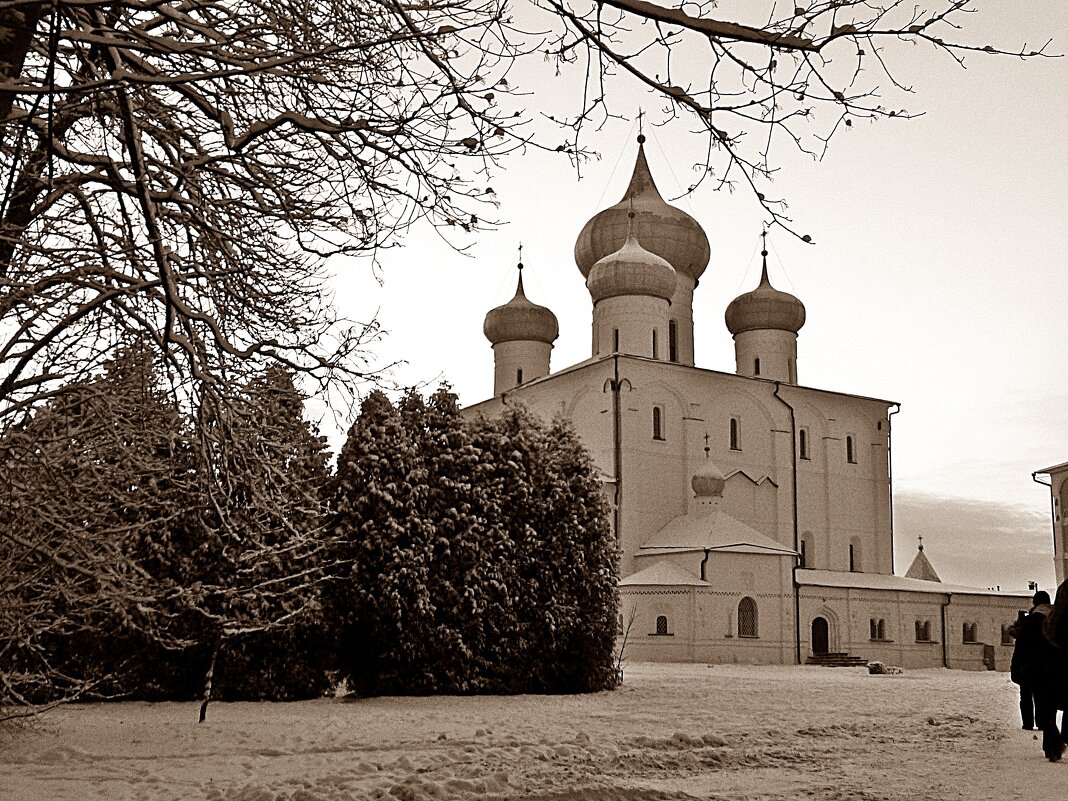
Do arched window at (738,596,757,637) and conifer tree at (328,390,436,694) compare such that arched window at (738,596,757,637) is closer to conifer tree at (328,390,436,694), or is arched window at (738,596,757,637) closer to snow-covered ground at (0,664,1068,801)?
snow-covered ground at (0,664,1068,801)

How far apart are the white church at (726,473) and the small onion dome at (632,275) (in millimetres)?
48

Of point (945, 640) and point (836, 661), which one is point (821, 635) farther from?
point (945, 640)

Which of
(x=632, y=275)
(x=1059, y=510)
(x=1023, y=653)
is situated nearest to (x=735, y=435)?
(x=632, y=275)

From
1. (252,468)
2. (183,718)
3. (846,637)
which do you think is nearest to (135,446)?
(252,468)

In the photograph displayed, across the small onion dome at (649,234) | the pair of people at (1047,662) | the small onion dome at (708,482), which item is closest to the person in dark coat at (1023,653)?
the pair of people at (1047,662)

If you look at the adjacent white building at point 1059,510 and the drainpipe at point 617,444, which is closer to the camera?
the drainpipe at point 617,444

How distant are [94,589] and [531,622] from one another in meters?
7.47

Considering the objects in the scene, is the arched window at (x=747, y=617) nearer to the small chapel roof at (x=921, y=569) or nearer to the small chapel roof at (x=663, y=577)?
the small chapel roof at (x=663, y=577)

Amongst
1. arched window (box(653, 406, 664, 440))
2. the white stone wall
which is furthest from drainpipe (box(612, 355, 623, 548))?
the white stone wall

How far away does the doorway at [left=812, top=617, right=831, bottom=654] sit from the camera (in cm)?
3466

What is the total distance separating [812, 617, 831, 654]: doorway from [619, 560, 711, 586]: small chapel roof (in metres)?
4.54

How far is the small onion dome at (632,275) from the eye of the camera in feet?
123

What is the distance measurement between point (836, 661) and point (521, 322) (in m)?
16.8

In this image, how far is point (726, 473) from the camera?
123 ft
